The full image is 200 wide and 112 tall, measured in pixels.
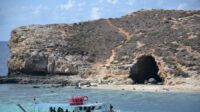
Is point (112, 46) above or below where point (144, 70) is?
above

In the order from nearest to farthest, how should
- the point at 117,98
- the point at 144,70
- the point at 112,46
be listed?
the point at 117,98 < the point at 144,70 < the point at 112,46

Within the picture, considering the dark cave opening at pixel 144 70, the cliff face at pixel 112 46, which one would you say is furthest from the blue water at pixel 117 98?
the dark cave opening at pixel 144 70

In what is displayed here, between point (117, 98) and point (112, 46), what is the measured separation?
1231 inches

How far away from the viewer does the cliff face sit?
93562 mm

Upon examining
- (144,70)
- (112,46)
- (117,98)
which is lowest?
(117,98)

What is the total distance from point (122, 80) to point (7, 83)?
24097 millimetres

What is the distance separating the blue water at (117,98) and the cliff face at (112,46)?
30.5ft

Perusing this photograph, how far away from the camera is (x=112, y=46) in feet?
351

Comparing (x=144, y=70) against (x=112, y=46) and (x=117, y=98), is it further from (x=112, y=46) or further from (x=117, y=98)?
(x=117, y=98)

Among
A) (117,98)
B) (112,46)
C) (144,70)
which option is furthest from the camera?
(112,46)

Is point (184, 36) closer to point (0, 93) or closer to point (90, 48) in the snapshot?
point (90, 48)

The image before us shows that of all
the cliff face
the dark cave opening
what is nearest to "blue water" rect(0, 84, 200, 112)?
the cliff face

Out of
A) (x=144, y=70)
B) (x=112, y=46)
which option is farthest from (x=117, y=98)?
(x=112, y=46)

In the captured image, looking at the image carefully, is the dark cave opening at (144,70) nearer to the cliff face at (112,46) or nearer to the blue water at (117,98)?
the cliff face at (112,46)
